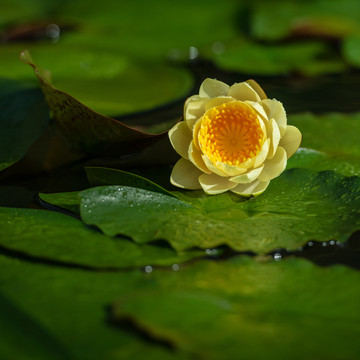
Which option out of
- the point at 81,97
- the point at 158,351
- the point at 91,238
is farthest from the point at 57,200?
the point at 81,97

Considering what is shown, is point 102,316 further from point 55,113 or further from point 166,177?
point 55,113

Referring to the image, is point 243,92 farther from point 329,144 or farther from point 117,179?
point 329,144

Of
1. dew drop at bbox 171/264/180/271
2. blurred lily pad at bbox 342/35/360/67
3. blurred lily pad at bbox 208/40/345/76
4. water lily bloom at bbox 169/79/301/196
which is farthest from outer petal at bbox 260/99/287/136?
blurred lily pad at bbox 342/35/360/67

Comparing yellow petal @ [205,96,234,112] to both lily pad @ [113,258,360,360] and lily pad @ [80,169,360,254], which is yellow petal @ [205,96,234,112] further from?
lily pad @ [113,258,360,360]

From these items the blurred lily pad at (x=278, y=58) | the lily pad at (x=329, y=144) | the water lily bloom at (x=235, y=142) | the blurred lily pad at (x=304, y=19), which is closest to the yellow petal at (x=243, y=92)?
the water lily bloom at (x=235, y=142)

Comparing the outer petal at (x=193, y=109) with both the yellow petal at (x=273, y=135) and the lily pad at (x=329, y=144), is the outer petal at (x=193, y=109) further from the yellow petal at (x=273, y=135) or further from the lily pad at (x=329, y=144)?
the lily pad at (x=329, y=144)
